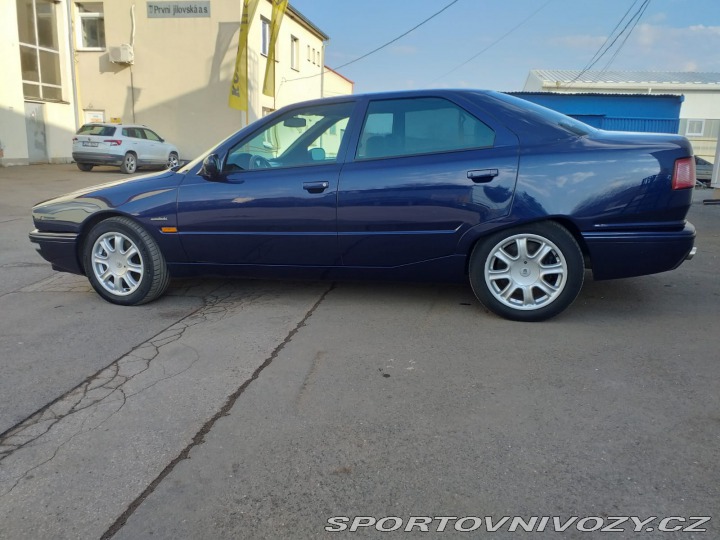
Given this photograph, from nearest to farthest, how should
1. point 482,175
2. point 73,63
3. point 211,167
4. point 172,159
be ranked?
1. point 482,175
2. point 211,167
3. point 172,159
4. point 73,63

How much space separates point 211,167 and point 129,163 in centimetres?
1662

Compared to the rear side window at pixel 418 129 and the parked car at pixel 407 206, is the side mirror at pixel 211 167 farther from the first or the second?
the rear side window at pixel 418 129

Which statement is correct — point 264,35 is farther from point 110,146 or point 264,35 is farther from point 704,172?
point 704,172

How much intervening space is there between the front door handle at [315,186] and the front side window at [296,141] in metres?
0.19

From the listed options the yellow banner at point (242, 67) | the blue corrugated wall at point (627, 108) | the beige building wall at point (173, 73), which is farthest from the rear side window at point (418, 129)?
the beige building wall at point (173, 73)

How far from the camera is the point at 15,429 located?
2.86 metres

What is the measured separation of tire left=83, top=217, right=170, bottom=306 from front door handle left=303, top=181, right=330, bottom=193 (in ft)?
4.45

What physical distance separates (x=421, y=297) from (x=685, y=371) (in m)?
2.08

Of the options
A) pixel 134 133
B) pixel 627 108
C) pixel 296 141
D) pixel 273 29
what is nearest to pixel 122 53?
pixel 273 29

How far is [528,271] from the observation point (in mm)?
4195

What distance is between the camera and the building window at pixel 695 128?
31.7 m

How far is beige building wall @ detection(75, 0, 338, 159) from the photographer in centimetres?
2462

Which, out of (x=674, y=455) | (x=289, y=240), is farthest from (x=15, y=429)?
(x=674, y=455)

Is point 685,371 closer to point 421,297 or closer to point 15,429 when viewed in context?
point 421,297
